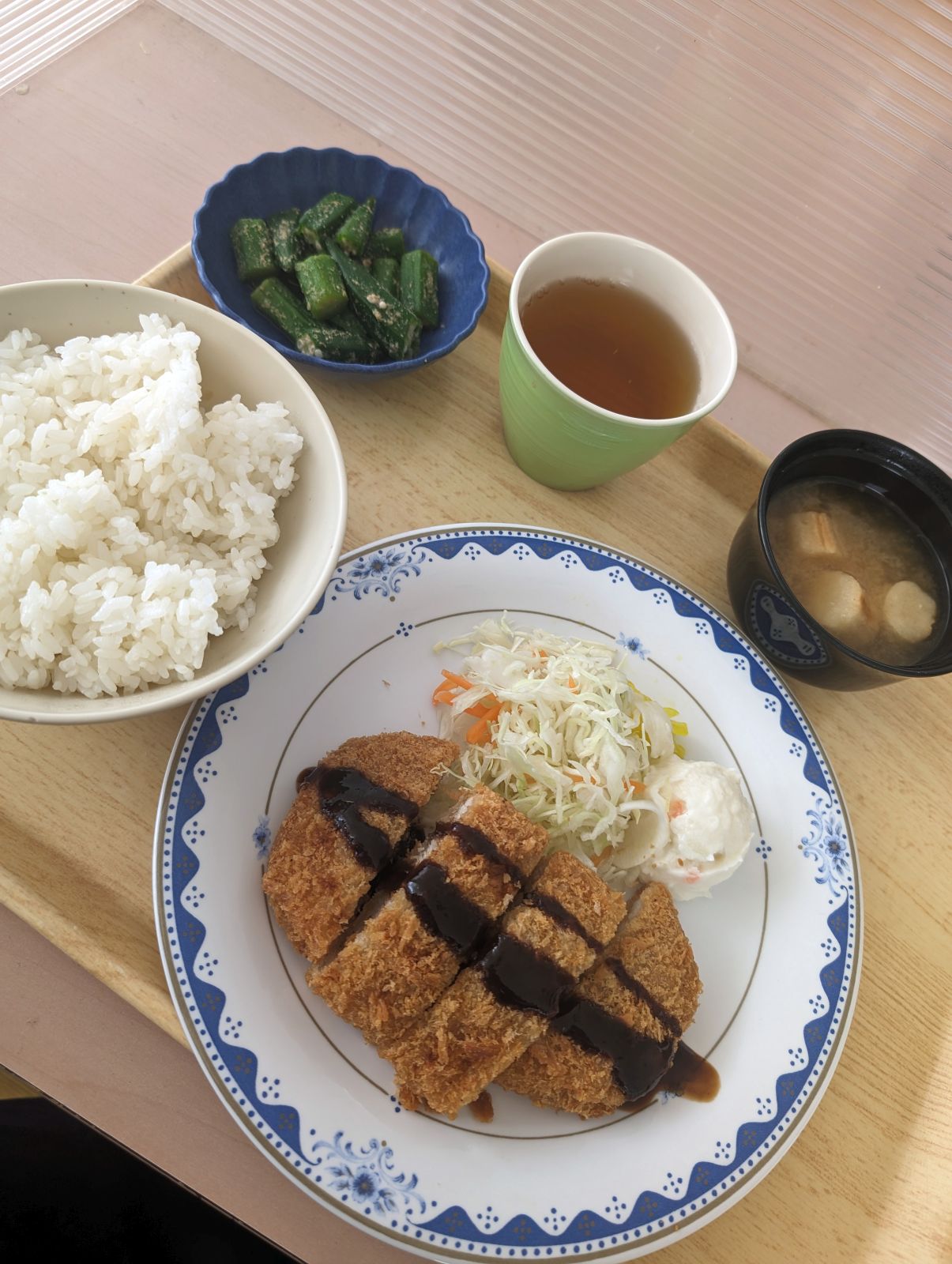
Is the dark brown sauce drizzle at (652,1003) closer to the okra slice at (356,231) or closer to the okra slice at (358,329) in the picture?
the okra slice at (358,329)

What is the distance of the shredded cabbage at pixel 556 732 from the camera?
1408 mm

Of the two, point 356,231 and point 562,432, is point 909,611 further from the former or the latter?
point 356,231

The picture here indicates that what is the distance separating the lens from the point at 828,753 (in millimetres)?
1543

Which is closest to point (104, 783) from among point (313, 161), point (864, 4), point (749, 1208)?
point (749, 1208)

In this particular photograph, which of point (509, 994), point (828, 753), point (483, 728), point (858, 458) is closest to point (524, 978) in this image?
point (509, 994)

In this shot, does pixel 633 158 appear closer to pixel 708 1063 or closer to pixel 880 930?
pixel 880 930

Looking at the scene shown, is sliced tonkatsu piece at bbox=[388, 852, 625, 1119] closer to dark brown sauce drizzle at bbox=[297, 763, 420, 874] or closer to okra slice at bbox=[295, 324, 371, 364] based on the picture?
dark brown sauce drizzle at bbox=[297, 763, 420, 874]

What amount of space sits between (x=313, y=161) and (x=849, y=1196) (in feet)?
6.62

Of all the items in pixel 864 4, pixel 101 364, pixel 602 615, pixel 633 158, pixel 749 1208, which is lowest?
pixel 749 1208

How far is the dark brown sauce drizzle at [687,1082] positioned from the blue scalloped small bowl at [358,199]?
1229mm

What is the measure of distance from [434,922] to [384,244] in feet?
4.24

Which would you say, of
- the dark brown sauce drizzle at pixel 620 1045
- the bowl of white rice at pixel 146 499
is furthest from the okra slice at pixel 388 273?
the dark brown sauce drizzle at pixel 620 1045

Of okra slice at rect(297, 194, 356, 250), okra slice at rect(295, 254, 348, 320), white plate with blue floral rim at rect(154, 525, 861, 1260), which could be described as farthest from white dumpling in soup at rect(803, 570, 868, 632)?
okra slice at rect(297, 194, 356, 250)

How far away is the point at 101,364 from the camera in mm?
1207
